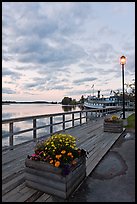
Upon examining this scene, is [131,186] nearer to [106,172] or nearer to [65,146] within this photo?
[106,172]

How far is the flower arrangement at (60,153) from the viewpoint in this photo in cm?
289

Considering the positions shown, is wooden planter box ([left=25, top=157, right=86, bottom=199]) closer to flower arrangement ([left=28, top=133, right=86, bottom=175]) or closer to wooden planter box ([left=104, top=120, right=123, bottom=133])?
flower arrangement ([left=28, top=133, right=86, bottom=175])

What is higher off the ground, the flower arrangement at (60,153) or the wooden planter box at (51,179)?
the flower arrangement at (60,153)

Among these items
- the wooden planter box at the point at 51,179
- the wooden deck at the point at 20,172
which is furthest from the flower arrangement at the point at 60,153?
the wooden deck at the point at 20,172

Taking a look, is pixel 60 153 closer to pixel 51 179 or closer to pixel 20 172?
pixel 51 179

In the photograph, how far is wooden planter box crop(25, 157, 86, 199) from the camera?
281cm

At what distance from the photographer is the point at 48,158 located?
9.91 feet

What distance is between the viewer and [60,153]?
3.06 meters

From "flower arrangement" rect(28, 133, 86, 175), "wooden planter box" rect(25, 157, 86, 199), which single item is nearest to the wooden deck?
"wooden planter box" rect(25, 157, 86, 199)

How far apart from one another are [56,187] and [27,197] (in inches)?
20.4

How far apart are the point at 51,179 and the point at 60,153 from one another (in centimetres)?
47

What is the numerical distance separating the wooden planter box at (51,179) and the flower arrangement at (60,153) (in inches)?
3.4

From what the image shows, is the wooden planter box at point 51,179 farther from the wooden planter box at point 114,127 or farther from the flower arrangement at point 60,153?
the wooden planter box at point 114,127

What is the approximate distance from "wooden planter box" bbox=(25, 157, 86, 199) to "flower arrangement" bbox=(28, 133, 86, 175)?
0.28ft
